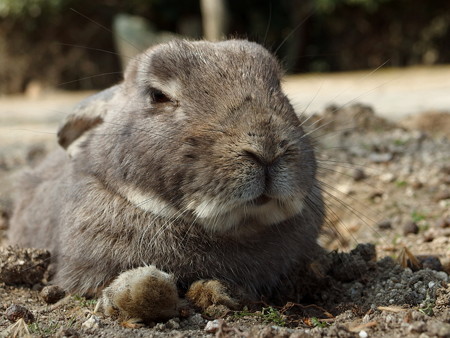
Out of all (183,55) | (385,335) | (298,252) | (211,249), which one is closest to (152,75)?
(183,55)

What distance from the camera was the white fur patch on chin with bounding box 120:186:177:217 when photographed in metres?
3.83

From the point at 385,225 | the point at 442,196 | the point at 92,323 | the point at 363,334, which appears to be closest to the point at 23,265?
the point at 92,323

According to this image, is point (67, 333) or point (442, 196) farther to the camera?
point (442, 196)

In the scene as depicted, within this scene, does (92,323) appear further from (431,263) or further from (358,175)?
(358,175)

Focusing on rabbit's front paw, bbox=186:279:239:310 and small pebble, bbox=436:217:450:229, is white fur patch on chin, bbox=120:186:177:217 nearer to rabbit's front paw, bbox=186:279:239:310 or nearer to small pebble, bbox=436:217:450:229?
rabbit's front paw, bbox=186:279:239:310

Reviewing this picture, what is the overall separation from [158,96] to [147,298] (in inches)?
51.7

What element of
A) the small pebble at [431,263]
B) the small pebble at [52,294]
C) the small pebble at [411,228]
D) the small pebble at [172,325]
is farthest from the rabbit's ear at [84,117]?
the small pebble at [411,228]

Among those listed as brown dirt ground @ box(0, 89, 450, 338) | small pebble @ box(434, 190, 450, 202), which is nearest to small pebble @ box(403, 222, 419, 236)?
brown dirt ground @ box(0, 89, 450, 338)

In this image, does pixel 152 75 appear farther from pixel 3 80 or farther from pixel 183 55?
pixel 3 80

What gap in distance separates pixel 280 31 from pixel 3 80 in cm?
954

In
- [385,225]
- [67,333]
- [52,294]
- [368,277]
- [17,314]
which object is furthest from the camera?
[385,225]

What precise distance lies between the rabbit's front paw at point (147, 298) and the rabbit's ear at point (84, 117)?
1663mm

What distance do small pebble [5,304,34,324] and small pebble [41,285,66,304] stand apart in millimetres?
577

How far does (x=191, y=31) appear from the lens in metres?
22.6
